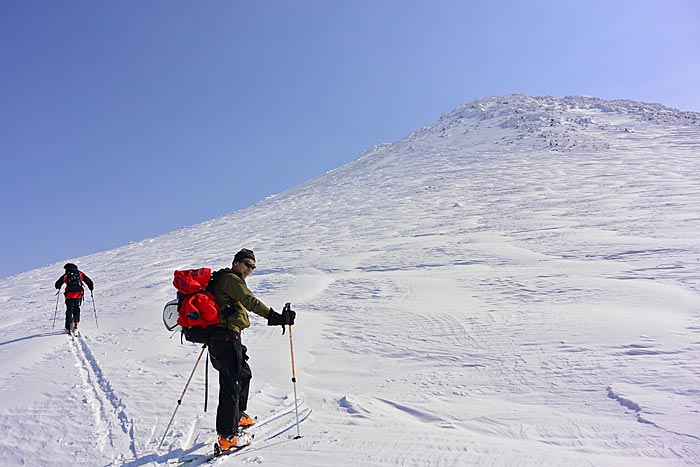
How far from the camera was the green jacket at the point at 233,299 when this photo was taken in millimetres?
3898

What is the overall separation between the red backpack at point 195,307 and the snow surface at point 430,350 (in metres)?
1.12

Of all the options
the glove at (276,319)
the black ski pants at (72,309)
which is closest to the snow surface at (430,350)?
the black ski pants at (72,309)

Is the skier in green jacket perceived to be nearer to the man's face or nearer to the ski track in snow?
the man's face

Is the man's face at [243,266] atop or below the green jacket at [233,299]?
A: atop

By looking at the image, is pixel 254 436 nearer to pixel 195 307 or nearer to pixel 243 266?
pixel 195 307

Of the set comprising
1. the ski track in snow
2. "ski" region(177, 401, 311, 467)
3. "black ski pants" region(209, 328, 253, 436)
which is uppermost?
"black ski pants" region(209, 328, 253, 436)

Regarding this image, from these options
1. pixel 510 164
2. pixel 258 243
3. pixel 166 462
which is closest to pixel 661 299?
pixel 166 462

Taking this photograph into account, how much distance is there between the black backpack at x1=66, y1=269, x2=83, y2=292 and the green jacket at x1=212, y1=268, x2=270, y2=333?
7450mm

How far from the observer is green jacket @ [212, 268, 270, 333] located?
390 cm

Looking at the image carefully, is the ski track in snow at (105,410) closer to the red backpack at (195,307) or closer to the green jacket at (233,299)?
the red backpack at (195,307)

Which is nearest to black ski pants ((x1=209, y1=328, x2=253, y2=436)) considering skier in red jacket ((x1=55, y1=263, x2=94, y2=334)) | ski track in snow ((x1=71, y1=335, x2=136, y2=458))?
ski track in snow ((x1=71, y1=335, x2=136, y2=458))

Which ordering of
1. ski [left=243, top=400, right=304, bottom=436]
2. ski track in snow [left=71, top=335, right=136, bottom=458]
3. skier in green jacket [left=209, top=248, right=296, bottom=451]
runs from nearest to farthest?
skier in green jacket [left=209, top=248, right=296, bottom=451] → ski track in snow [left=71, top=335, right=136, bottom=458] → ski [left=243, top=400, right=304, bottom=436]

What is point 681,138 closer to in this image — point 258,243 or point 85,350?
point 258,243

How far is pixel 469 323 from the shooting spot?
655 centimetres
